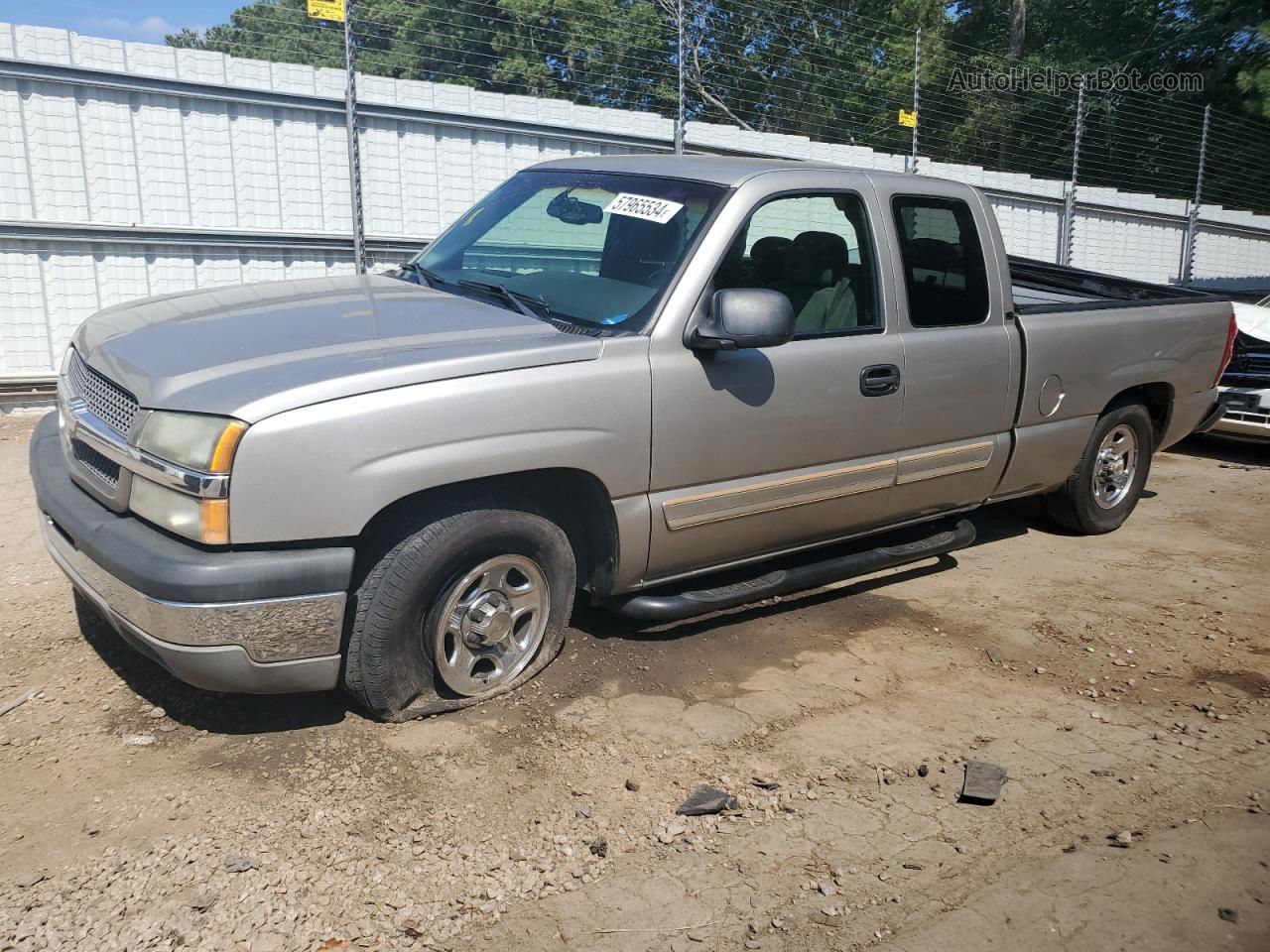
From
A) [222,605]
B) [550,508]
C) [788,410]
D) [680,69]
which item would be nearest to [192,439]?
[222,605]

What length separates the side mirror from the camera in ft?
12.3

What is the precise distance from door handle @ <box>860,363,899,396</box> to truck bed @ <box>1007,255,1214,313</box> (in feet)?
6.76

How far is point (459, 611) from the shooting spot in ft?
11.9

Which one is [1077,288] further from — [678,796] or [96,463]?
[96,463]

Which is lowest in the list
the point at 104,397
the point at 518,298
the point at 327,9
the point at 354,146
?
the point at 104,397

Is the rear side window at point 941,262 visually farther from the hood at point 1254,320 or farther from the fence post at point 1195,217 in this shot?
the fence post at point 1195,217

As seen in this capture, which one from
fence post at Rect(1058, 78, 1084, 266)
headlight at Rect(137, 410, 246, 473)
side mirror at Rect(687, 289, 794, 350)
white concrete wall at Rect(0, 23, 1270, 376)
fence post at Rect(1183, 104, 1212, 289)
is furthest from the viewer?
fence post at Rect(1183, 104, 1212, 289)

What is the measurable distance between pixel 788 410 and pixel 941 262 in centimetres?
123

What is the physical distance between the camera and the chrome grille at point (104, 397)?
3387 mm

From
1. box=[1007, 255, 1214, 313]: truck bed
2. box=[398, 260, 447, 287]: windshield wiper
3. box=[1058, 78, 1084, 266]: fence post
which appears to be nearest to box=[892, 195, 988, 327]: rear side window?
box=[1007, 255, 1214, 313]: truck bed

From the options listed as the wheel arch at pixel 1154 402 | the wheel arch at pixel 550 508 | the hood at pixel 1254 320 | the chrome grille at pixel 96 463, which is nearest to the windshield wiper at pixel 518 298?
the wheel arch at pixel 550 508

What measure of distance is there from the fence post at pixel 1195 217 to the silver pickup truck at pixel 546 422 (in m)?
13.6

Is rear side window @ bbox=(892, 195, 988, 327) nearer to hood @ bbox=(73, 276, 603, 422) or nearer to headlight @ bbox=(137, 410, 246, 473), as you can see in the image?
hood @ bbox=(73, 276, 603, 422)

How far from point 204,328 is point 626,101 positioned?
32.1ft
